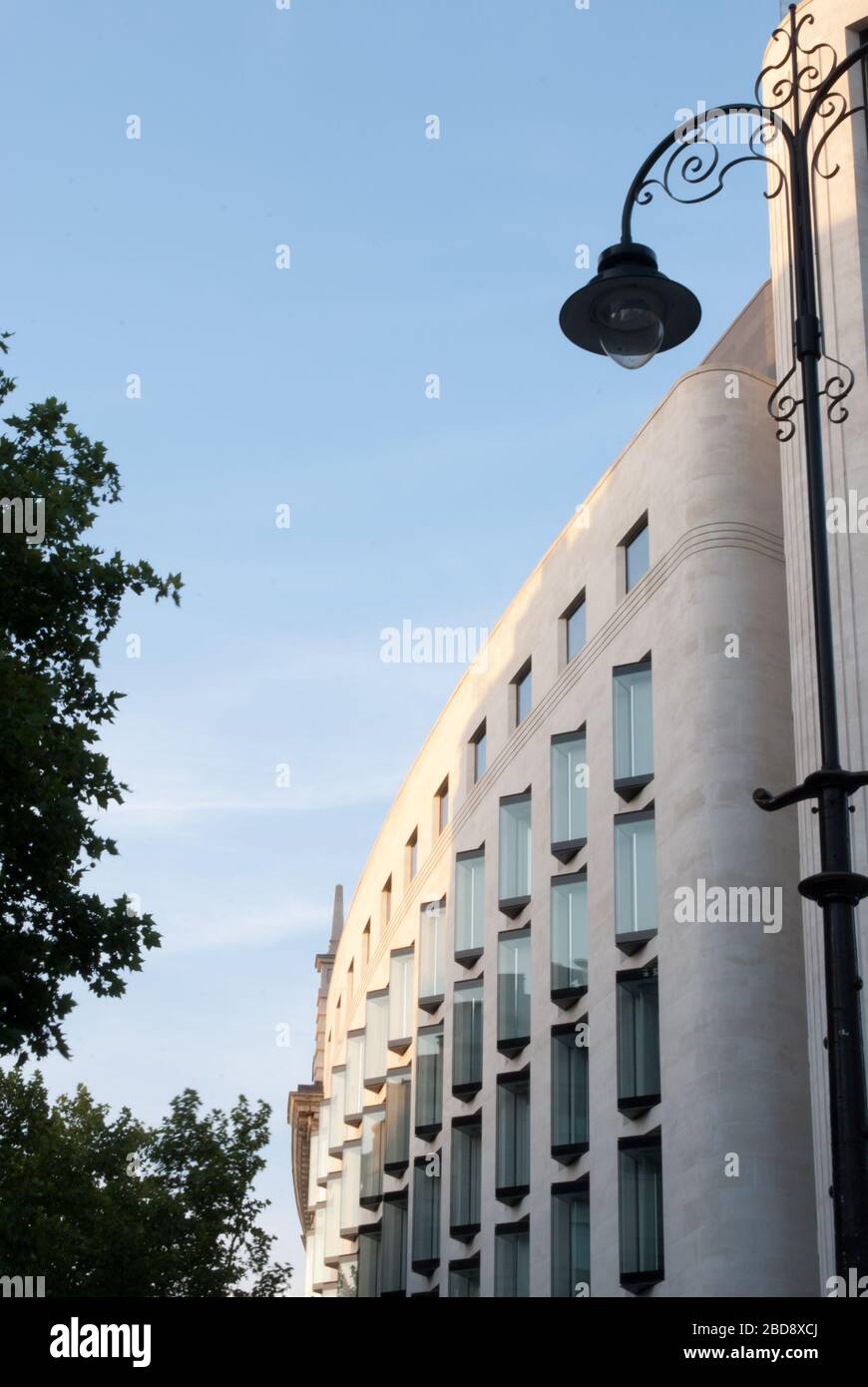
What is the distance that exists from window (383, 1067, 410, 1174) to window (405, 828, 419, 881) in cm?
772

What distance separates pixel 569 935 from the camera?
38844 millimetres

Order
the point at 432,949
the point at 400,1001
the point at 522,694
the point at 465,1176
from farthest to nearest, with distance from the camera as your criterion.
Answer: the point at 400,1001 < the point at 432,949 < the point at 522,694 < the point at 465,1176

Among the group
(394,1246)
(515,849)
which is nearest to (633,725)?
(515,849)

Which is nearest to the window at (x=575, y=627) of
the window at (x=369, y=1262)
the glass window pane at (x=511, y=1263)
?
the glass window pane at (x=511, y=1263)

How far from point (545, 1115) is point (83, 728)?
65.7ft

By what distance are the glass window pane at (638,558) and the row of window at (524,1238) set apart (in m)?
12.6

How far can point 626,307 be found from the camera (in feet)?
45.9

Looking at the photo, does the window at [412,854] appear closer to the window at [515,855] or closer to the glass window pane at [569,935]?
the window at [515,855]

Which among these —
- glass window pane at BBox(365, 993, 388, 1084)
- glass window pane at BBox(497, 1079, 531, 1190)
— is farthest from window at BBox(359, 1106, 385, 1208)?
glass window pane at BBox(497, 1079, 531, 1190)

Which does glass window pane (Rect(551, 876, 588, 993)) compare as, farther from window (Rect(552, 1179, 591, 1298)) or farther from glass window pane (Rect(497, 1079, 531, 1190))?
window (Rect(552, 1179, 591, 1298))

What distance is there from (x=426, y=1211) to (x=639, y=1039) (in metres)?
14.7

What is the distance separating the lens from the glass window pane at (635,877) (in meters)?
35.1

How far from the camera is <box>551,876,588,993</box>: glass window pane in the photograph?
125 ft

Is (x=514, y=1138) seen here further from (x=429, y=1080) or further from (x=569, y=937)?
(x=429, y=1080)
